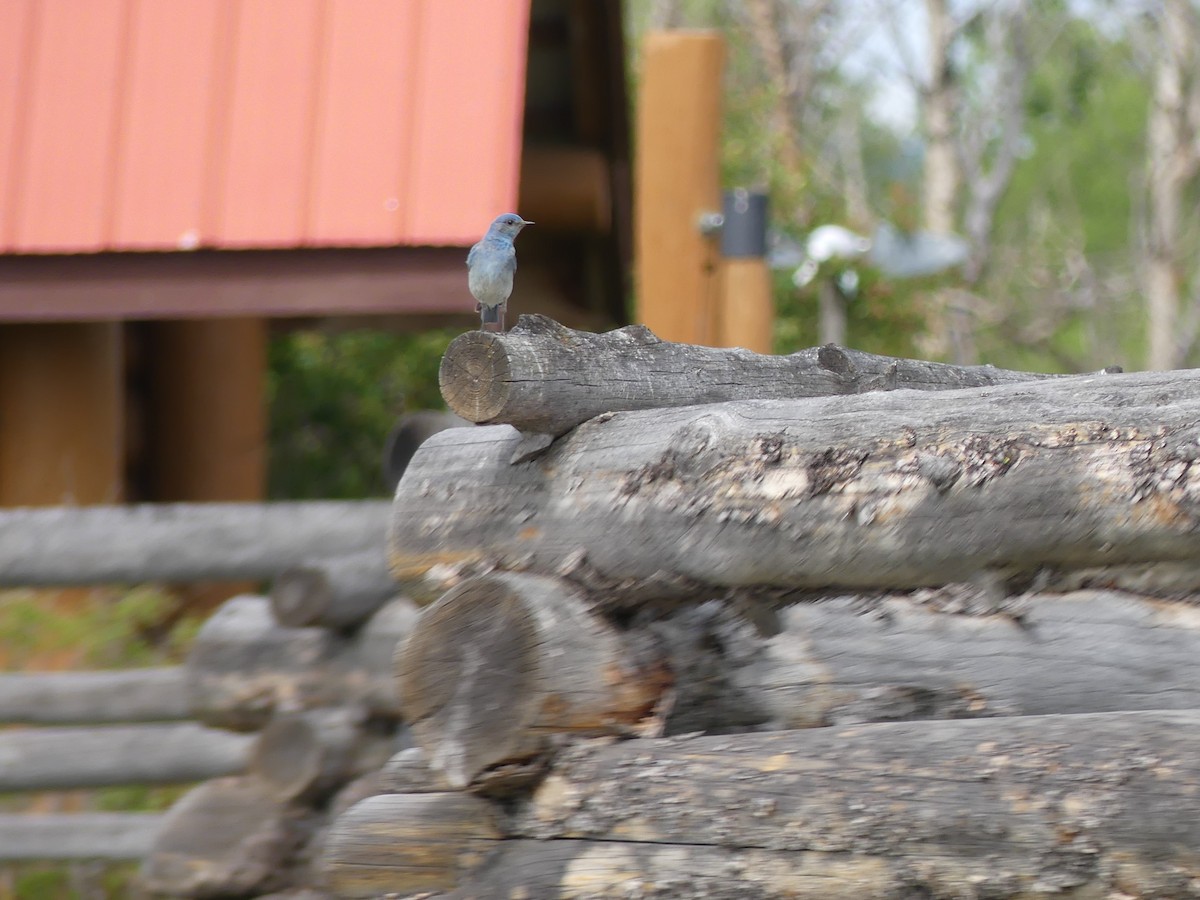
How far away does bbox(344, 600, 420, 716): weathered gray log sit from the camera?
4.88 meters

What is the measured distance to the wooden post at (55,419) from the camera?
644 centimetres

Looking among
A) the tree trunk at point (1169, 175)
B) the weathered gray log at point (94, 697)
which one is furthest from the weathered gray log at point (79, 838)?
the tree trunk at point (1169, 175)

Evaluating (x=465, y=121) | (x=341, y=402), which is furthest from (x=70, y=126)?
(x=341, y=402)

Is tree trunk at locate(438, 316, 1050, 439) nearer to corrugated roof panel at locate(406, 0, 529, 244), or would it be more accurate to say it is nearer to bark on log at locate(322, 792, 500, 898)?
bark on log at locate(322, 792, 500, 898)

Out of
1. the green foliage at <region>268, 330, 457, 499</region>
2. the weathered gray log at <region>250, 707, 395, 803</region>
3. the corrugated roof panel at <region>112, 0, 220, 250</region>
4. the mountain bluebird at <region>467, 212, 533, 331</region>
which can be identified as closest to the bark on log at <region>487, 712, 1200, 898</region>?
the mountain bluebird at <region>467, 212, 533, 331</region>

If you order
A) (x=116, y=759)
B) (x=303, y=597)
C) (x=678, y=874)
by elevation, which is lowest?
(x=116, y=759)

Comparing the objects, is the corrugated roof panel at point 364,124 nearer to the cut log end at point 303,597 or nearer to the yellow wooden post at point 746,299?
the cut log end at point 303,597

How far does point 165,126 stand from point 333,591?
220 cm

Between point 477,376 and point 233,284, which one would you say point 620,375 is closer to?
point 477,376

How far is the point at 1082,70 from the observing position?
19812mm

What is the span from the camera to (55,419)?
6.48 metres

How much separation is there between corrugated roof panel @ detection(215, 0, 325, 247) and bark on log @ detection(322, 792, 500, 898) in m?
2.93

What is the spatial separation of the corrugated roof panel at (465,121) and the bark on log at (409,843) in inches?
106

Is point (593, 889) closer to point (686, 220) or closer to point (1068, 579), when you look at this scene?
point (1068, 579)
